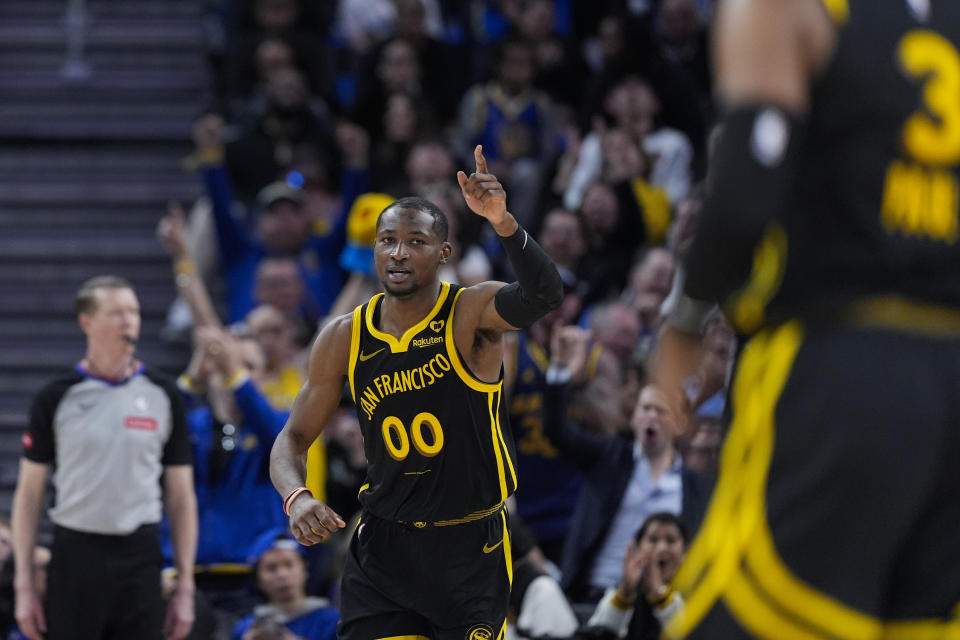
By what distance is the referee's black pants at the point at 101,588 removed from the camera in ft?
22.5

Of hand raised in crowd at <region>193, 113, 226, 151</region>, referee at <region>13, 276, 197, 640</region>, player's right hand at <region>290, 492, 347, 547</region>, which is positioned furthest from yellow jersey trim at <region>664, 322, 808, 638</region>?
hand raised in crowd at <region>193, 113, 226, 151</region>

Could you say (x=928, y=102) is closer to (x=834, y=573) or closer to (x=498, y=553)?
(x=834, y=573)

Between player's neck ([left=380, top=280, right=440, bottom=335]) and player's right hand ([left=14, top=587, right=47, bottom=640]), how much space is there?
2.95 metres

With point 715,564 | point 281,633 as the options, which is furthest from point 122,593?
point 715,564

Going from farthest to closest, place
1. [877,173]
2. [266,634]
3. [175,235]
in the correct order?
1. [175,235]
2. [266,634]
3. [877,173]


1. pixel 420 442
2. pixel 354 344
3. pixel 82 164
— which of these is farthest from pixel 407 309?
pixel 82 164

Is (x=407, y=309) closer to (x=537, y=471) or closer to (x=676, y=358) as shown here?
(x=676, y=358)

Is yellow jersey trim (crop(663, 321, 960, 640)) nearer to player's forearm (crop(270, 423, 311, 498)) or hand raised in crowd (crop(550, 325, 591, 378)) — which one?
player's forearm (crop(270, 423, 311, 498))

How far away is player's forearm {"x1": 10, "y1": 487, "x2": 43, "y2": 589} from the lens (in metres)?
6.92

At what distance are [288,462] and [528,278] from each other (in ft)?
3.88

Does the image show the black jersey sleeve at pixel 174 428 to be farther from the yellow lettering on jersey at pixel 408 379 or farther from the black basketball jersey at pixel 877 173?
the black basketball jersey at pixel 877 173

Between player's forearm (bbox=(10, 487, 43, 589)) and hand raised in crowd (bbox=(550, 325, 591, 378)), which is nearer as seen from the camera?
player's forearm (bbox=(10, 487, 43, 589))

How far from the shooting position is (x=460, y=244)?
32.6 feet

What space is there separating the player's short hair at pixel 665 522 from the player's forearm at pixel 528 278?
2.59 meters
